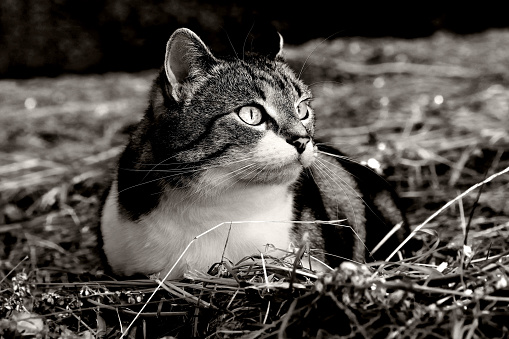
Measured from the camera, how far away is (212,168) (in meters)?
2.30

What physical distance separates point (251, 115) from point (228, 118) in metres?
0.08

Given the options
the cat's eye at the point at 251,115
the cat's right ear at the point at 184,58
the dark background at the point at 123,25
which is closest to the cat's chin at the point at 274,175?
the cat's eye at the point at 251,115

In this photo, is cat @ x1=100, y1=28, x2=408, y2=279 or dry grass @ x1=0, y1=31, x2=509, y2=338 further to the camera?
cat @ x1=100, y1=28, x2=408, y2=279

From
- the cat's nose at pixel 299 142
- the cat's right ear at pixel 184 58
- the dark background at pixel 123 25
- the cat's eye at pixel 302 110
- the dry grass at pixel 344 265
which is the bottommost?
the dry grass at pixel 344 265

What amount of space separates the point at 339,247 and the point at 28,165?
224cm

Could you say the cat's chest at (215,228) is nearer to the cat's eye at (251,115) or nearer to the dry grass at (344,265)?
the dry grass at (344,265)

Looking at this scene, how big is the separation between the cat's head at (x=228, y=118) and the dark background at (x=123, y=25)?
134 inches

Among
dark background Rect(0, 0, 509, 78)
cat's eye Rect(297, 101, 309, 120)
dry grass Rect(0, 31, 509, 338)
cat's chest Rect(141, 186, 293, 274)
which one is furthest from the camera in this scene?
dark background Rect(0, 0, 509, 78)

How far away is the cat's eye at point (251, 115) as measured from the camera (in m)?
2.33

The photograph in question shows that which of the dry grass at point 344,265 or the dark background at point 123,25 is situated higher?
the dark background at point 123,25

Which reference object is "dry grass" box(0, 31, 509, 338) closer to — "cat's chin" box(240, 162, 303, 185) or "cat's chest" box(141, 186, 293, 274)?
"cat's chest" box(141, 186, 293, 274)

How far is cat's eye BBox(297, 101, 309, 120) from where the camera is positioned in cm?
252

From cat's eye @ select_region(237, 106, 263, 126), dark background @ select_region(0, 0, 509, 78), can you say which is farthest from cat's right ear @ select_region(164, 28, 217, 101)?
dark background @ select_region(0, 0, 509, 78)

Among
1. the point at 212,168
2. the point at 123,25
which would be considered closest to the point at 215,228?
the point at 212,168
